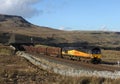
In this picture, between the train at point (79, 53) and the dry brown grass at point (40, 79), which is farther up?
the train at point (79, 53)

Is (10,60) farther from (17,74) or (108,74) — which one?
(108,74)

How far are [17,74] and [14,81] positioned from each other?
162 inches

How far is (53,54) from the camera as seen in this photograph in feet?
229

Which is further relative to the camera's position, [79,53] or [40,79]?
[79,53]

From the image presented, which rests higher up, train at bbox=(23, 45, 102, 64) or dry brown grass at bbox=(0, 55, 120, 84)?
train at bbox=(23, 45, 102, 64)

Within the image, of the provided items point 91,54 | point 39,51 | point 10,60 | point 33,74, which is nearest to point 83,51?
point 91,54

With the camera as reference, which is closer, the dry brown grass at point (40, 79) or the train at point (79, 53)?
the dry brown grass at point (40, 79)

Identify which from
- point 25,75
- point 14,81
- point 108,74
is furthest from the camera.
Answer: point 25,75

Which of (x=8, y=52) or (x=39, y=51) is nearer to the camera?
(x=8, y=52)

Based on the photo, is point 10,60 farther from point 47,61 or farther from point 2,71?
point 2,71

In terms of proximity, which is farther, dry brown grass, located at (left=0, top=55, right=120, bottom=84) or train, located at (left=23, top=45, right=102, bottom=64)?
train, located at (left=23, top=45, right=102, bottom=64)

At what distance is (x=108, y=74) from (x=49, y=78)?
8.06m

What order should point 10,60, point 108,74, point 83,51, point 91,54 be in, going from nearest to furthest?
point 108,74, point 10,60, point 91,54, point 83,51

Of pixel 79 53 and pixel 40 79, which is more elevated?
pixel 79 53
